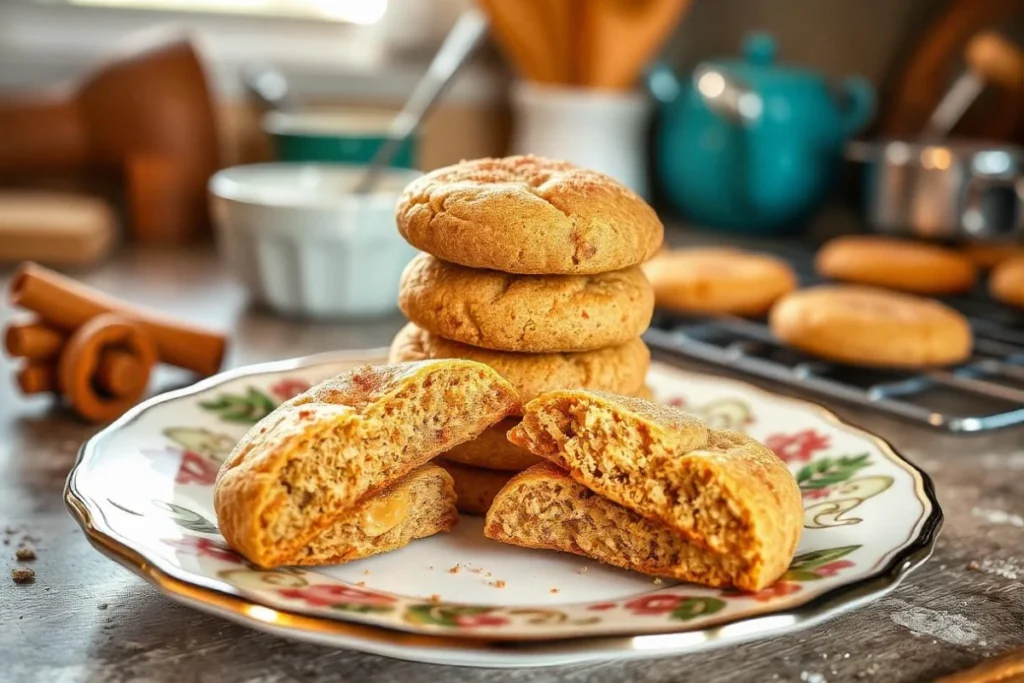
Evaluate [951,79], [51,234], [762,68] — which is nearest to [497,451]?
[51,234]

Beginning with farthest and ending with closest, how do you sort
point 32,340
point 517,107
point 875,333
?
point 517,107, point 875,333, point 32,340

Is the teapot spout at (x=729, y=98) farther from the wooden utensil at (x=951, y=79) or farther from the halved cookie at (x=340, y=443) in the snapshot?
the halved cookie at (x=340, y=443)

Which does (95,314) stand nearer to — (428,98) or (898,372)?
(428,98)

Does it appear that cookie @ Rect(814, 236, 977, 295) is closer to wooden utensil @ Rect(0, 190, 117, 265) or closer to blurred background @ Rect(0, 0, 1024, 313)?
blurred background @ Rect(0, 0, 1024, 313)

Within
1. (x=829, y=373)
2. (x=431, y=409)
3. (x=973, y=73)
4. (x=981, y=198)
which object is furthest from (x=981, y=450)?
(x=973, y=73)

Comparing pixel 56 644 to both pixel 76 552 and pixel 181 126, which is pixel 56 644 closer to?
pixel 76 552

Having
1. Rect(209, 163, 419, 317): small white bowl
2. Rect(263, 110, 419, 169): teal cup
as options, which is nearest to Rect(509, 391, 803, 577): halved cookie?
Rect(209, 163, 419, 317): small white bowl
